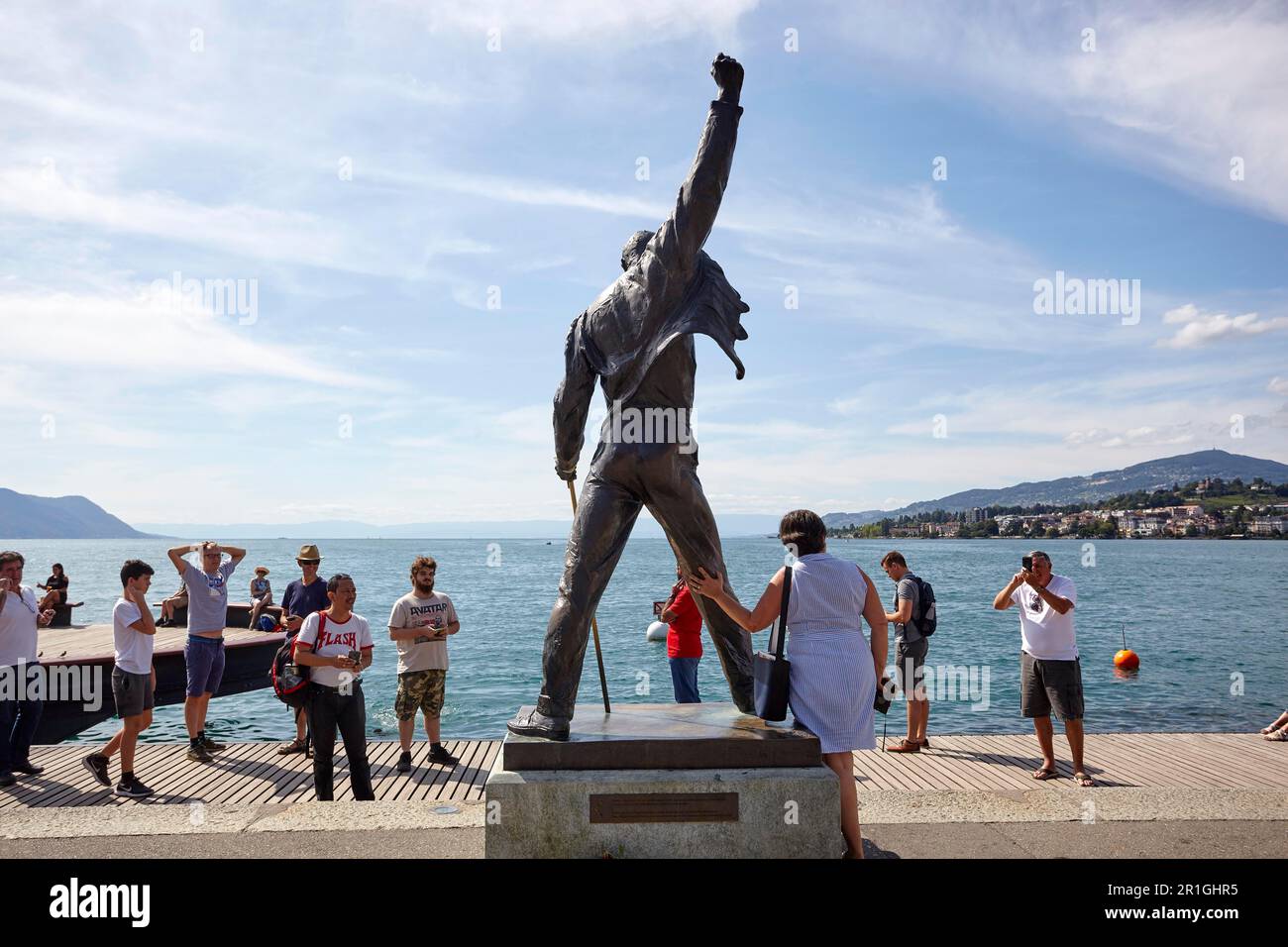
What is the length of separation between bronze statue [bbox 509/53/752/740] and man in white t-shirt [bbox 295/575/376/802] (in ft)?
7.29

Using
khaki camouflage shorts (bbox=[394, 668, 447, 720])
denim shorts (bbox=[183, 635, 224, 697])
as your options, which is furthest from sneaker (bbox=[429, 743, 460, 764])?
denim shorts (bbox=[183, 635, 224, 697])

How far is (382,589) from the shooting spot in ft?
190

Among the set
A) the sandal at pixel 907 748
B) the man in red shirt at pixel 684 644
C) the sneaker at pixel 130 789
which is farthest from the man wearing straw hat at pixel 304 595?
the sandal at pixel 907 748

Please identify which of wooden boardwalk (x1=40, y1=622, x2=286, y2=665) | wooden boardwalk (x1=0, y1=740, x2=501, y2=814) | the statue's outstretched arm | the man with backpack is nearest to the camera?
the statue's outstretched arm

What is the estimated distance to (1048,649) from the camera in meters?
6.98

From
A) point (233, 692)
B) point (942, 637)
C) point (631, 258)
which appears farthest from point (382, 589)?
point (631, 258)

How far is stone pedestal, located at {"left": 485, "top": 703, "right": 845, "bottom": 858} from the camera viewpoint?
13.4 feet

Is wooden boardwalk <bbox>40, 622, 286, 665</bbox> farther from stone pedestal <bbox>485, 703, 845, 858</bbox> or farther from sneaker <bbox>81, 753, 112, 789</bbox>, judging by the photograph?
stone pedestal <bbox>485, 703, 845, 858</bbox>

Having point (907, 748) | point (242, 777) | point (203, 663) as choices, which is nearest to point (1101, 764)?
point (907, 748)

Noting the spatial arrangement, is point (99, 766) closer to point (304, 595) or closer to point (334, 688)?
point (304, 595)

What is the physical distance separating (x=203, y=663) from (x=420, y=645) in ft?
6.23

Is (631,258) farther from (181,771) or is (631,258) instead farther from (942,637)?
(942,637)
